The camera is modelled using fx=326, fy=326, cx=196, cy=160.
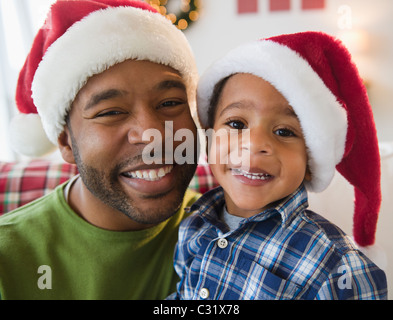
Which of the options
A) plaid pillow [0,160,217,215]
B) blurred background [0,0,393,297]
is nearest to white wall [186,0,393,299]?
blurred background [0,0,393,297]

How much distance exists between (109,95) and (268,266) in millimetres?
623

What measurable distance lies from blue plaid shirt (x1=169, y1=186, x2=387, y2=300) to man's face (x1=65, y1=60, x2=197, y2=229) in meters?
0.15

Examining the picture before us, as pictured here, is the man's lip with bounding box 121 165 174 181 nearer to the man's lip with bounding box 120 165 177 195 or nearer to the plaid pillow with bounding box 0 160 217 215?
the man's lip with bounding box 120 165 177 195

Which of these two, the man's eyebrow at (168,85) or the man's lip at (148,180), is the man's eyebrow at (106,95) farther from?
the man's lip at (148,180)

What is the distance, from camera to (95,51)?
2.93 ft

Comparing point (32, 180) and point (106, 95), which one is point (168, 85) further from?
point (32, 180)

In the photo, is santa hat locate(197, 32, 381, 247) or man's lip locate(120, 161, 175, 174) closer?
santa hat locate(197, 32, 381, 247)

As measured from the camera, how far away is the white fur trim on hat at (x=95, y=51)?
90cm

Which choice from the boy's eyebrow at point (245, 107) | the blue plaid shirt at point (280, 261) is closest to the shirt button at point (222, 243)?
the blue plaid shirt at point (280, 261)

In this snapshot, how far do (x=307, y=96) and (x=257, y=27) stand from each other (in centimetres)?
195

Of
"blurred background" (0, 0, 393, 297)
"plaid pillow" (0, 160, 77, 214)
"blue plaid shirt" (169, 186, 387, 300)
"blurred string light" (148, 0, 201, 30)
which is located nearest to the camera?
"blue plaid shirt" (169, 186, 387, 300)

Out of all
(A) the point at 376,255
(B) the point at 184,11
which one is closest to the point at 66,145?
(A) the point at 376,255

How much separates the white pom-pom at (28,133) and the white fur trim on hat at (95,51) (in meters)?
0.15

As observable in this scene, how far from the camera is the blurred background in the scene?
7.30 feet
